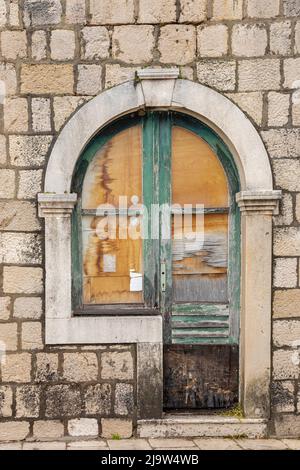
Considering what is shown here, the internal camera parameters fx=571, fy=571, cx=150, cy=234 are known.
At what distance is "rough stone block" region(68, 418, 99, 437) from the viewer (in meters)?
4.55

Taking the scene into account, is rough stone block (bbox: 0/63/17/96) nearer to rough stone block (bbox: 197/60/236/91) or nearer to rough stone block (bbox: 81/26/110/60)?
rough stone block (bbox: 81/26/110/60)

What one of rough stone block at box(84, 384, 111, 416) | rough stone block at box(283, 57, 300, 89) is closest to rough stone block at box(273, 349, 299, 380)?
rough stone block at box(84, 384, 111, 416)

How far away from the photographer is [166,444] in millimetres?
4414

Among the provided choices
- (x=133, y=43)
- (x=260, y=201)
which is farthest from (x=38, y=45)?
(x=260, y=201)

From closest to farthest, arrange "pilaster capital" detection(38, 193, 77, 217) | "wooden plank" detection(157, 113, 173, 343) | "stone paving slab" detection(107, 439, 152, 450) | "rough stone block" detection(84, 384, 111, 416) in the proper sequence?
"stone paving slab" detection(107, 439, 152, 450)
"pilaster capital" detection(38, 193, 77, 217)
"rough stone block" detection(84, 384, 111, 416)
"wooden plank" detection(157, 113, 173, 343)

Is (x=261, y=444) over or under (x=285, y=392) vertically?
under

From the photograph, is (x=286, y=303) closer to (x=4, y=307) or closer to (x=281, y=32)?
(x=281, y=32)

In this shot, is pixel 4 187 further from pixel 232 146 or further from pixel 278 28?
pixel 278 28

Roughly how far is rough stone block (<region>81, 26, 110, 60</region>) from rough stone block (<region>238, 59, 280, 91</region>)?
42.4 inches

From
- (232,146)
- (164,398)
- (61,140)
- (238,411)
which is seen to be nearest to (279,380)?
(238,411)

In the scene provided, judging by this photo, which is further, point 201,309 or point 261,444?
point 201,309

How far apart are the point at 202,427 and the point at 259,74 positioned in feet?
9.32

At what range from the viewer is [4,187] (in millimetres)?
4520

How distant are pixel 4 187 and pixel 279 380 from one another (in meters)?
2.68
